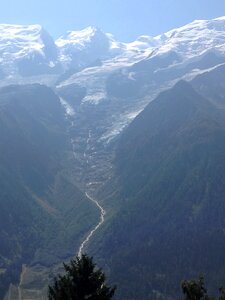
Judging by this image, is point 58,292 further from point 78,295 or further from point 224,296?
point 224,296

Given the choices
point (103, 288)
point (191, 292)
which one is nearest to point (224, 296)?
point (191, 292)

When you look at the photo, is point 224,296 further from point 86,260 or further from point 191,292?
point 86,260

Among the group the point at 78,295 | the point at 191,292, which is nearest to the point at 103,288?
the point at 78,295

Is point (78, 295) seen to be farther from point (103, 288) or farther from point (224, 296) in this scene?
point (224, 296)
